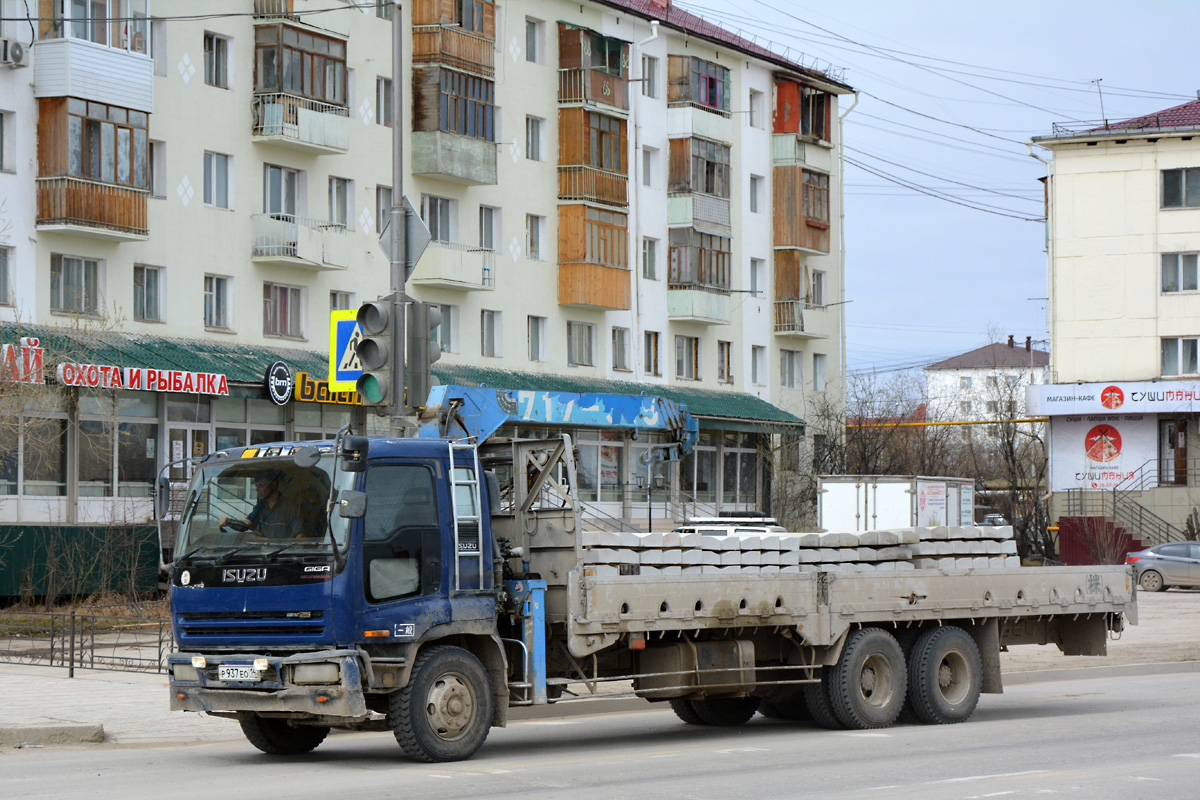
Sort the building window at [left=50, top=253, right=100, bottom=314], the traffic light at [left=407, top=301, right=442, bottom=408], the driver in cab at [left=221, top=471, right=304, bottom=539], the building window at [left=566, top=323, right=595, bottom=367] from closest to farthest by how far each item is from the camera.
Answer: the driver in cab at [left=221, top=471, right=304, bottom=539] → the traffic light at [left=407, top=301, right=442, bottom=408] → the building window at [left=50, top=253, right=100, bottom=314] → the building window at [left=566, top=323, right=595, bottom=367]

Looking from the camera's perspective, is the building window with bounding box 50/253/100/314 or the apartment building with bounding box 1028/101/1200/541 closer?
the building window with bounding box 50/253/100/314

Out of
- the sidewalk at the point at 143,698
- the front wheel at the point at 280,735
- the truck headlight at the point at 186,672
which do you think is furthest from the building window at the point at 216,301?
A: the truck headlight at the point at 186,672

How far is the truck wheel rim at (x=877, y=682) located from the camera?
50.3 feet

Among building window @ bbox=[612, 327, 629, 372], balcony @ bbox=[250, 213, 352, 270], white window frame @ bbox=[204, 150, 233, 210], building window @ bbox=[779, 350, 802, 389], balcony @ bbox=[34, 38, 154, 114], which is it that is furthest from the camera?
building window @ bbox=[779, 350, 802, 389]

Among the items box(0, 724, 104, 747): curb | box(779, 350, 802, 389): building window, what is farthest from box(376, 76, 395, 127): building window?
box(0, 724, 104, 747): curb

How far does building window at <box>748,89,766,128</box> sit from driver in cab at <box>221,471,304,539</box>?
48.0 metres

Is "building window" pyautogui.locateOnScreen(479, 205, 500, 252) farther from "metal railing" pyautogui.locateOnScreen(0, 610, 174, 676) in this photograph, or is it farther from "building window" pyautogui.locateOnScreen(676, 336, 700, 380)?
"metal railing" pyautogui.locateOnScreen(0, 610, 174, 676)

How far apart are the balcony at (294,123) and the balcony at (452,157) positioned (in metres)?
3.40

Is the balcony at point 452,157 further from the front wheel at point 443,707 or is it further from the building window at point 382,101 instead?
the front wheel at point 443,707

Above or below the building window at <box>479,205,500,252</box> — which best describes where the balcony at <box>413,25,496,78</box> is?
above

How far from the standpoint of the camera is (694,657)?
555 inches

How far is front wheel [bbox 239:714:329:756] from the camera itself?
536 inches

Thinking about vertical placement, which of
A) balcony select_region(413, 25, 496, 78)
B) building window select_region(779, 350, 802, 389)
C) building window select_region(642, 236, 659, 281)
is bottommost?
building window select_region(779, 350, 802, 389)

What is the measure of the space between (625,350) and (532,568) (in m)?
39.6
